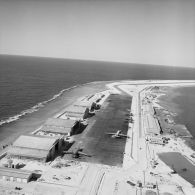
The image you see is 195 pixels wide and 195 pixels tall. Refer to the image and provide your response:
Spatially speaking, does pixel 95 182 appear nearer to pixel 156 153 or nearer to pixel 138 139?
pixel 156 153

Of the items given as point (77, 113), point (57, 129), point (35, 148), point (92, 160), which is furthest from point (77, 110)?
point (35, 148)

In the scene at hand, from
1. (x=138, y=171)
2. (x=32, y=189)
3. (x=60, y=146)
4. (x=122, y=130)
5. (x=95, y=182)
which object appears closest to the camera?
(x=32, y=189)

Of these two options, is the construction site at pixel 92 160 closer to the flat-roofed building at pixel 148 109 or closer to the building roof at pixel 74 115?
the building roof at pixel 74 115

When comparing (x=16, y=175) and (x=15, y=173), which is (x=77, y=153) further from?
(x=16, y=175)

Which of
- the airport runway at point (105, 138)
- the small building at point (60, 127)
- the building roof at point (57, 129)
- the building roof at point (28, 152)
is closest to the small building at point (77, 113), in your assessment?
the airport runway at point (105, 138)

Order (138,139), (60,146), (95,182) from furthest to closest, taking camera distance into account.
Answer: (138,139) < (60,146) < (95,182)

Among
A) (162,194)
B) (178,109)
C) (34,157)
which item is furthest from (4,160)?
(178,109)

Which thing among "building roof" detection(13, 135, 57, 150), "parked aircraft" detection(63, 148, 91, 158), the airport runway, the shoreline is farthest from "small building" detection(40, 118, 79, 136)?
the shoreline
